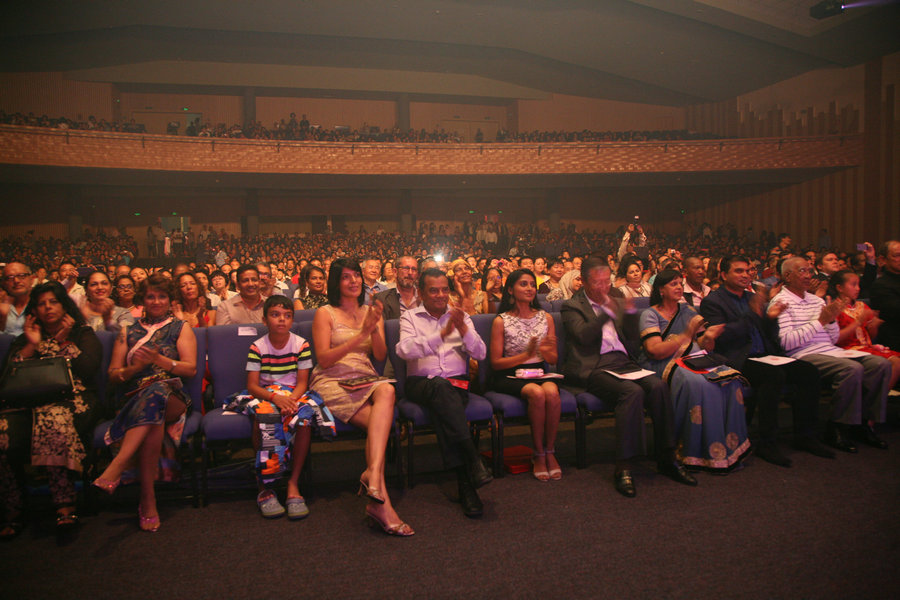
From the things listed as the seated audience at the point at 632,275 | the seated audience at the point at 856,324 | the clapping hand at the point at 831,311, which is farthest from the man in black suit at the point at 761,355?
the seated audience at the point at 632,275

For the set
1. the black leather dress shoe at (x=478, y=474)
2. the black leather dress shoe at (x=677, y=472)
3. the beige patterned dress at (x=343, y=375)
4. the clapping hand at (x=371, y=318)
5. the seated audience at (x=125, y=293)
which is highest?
the seated audience at (x=125, y=293)

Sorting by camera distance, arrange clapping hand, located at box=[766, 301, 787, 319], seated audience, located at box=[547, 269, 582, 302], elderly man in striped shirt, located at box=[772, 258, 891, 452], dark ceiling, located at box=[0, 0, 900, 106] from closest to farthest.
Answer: elderly man in striped shirt, located at box=[772, 258, 891, 452], clapping hand, located at box=[766, 301, 787, 319], seated audience, located at box=[547, 269, 582, 302], dark ceiling, located at box=[0, 0, 900, 106]

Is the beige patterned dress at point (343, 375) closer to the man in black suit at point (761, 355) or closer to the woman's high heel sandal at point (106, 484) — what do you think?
the woman's high heel sandal at point (106, 484)

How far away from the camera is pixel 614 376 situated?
3.22 m

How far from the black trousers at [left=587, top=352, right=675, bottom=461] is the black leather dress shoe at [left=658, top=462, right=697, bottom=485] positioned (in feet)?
0.13

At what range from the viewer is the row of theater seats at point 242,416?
2863 millimetres

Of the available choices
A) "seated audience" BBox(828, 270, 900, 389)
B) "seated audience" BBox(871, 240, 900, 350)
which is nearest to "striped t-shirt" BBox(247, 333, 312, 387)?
"seated audience" BBox(828, 270, 900, 389)

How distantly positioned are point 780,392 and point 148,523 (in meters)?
3.40

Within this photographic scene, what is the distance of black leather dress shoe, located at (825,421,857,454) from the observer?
3400 millimetres

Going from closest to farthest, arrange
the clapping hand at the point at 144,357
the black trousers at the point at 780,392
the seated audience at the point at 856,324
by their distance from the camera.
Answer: the clapping hand at the point at 144,357 < the black trousers at the point at 780,392 < the seated audience at the point at 856,324

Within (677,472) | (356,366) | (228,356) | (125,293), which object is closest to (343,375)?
(356,366)

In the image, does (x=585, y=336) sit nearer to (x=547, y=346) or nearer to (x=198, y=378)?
(x=547, y=346)

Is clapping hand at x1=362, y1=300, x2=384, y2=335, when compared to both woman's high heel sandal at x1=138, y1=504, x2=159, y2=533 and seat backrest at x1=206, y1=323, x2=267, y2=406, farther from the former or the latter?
woman's high heel sandal at x1=138, y1=504, x2=159, y2=533

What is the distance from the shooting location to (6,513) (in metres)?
2.61
